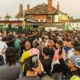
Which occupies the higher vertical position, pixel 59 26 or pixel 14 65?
pixel 14 65

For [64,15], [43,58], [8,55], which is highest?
[8,55]

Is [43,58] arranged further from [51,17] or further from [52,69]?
[51,17]

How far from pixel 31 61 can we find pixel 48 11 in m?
95.6

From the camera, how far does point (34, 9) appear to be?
368ft

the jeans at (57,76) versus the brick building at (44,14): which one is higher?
the jeans at (57,76)

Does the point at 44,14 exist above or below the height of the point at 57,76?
below

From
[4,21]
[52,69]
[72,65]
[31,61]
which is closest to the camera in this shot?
[31,61]

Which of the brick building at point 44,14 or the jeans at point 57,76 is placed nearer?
the jeans at point 57,76

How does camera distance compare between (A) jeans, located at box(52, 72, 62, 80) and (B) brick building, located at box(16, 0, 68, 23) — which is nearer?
(A) jeans, located at box(52, 72, 62, 80)

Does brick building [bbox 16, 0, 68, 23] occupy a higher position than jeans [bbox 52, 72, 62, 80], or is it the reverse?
jeans [bbox 52, 72, 62, 80]

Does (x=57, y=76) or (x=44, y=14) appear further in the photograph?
(x=44, y=14)

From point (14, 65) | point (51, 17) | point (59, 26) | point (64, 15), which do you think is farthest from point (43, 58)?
point (64, 15)

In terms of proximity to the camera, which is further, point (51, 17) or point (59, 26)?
point (51, 17)

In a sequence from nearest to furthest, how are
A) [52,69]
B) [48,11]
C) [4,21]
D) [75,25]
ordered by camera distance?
[52,69] → [4,21] → [75,25] → [48,11]
